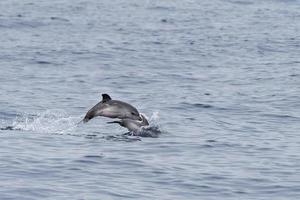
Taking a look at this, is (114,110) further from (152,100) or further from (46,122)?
(152,100)

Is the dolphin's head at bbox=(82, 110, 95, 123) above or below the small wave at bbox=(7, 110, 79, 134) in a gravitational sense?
above

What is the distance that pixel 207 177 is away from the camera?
1927 cm

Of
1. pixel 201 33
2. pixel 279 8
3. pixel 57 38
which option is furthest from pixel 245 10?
pixel 57 38

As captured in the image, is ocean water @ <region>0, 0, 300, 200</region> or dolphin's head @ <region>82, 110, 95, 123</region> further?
dolphin's head @ <region>82, 110, 95, 123</region>

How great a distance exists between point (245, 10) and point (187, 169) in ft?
126

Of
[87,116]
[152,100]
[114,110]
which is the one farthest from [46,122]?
[152,100]

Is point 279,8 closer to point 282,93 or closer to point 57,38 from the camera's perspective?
point 57,38

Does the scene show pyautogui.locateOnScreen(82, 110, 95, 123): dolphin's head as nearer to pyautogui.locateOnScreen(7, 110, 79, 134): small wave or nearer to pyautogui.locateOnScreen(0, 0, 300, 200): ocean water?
pyautogui.locateOnScreen(0, 0, 300, 200): ocean water

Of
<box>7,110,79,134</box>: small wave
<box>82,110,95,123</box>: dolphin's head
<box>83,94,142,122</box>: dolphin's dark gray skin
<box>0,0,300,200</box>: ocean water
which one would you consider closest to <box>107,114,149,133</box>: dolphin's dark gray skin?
<box>83,94,142,122</box>: dolphin's dark gray skin

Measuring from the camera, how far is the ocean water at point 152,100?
18875 millimetres

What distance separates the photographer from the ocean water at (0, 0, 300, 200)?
18875 millimetres

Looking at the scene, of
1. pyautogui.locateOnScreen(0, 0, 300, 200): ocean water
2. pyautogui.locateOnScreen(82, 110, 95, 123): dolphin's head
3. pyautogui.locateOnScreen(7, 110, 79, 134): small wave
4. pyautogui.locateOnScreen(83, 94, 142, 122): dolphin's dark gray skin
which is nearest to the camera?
pyautogui.locateOnScreen(0, 0, 300, 200): ocean water

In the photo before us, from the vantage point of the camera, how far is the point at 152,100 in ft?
96.9

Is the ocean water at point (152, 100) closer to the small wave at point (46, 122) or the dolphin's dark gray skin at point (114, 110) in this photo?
the small wave at point (46, 122)
